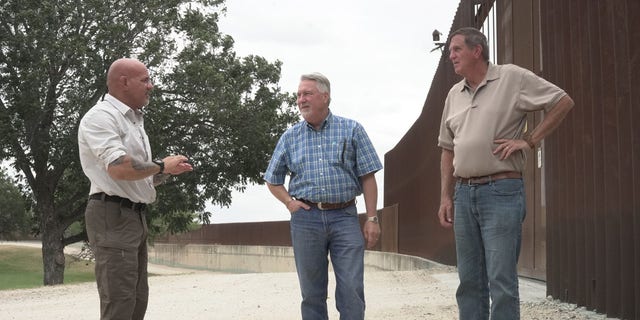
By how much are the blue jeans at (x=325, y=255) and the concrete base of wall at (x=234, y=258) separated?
18.0 meters

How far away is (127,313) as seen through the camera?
452cm

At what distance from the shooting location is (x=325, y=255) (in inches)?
207

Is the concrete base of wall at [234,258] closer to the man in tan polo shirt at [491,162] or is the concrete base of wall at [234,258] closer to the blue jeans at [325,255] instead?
the blue jeans at [325,255]

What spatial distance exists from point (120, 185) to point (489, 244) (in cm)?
197

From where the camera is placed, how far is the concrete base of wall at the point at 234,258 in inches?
1086

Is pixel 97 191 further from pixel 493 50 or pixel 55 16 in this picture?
pixel 55 16

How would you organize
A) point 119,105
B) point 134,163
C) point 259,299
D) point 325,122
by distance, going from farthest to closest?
point 259,299 < point 325,122 < point 119,105 < point 134,163

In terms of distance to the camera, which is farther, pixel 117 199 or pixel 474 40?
pixel 474 40

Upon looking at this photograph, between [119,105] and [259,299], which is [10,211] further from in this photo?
[119,105]

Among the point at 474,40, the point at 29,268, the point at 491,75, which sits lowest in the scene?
the point at 29,268

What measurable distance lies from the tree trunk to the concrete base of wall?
31.6 feet

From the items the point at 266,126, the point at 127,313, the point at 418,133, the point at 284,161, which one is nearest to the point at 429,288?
→ the point at 284,161

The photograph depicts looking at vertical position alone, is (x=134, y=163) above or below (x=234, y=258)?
above

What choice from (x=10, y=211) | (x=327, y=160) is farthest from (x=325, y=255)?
(x=10, y=211)
